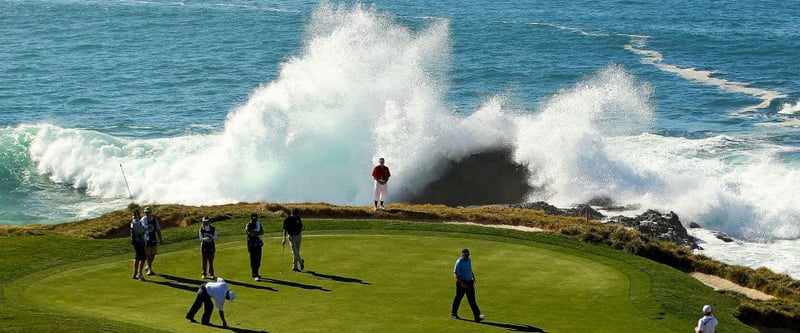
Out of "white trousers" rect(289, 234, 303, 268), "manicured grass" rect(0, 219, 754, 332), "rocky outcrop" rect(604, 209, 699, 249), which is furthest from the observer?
"rocky outcrop" rect(604, 209, 699, 249)

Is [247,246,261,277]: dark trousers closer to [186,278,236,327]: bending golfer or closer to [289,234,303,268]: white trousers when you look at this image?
[289,234,303,268]: white trousers

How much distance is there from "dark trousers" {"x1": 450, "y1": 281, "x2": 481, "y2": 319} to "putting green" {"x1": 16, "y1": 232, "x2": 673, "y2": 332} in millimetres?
273

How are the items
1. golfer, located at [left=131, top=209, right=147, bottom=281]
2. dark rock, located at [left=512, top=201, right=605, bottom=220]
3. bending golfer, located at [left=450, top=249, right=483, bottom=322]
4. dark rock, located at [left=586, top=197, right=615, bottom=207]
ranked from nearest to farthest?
bending golfer, located at [left=450, top=249, right=483, bottom=322] → golfer, located at [left=131, top=209, right=147, bottom=281] → dark rock, located at [left=512, top=201, right=605, bottom=220] → dark rock, located at [left=586, top=197, right=615, bottom=207]

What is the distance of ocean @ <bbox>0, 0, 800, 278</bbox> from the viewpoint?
159 ft

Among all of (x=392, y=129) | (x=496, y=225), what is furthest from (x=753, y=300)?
(x=392, y=129)

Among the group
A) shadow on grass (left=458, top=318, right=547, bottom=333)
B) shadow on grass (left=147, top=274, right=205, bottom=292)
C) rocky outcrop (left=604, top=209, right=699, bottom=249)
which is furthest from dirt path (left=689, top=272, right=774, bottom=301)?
shadow on grass (left=147, top=274, right=205, bottom=292)

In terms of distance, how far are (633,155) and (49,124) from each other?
29638mm

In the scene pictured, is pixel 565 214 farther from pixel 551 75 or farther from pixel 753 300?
pixel 551 75

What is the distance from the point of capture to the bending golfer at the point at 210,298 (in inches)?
909

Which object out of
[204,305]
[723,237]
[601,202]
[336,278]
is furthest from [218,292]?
[601,202]

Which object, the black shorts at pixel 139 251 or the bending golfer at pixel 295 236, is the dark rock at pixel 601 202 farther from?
the black shorts at pixel 139 251

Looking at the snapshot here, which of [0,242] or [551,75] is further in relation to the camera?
[551,75]

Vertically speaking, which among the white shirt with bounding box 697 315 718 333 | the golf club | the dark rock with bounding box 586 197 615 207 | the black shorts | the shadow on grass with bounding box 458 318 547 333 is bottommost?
the shadow on grass with bounding box 458 318 547 333

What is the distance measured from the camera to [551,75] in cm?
7831
